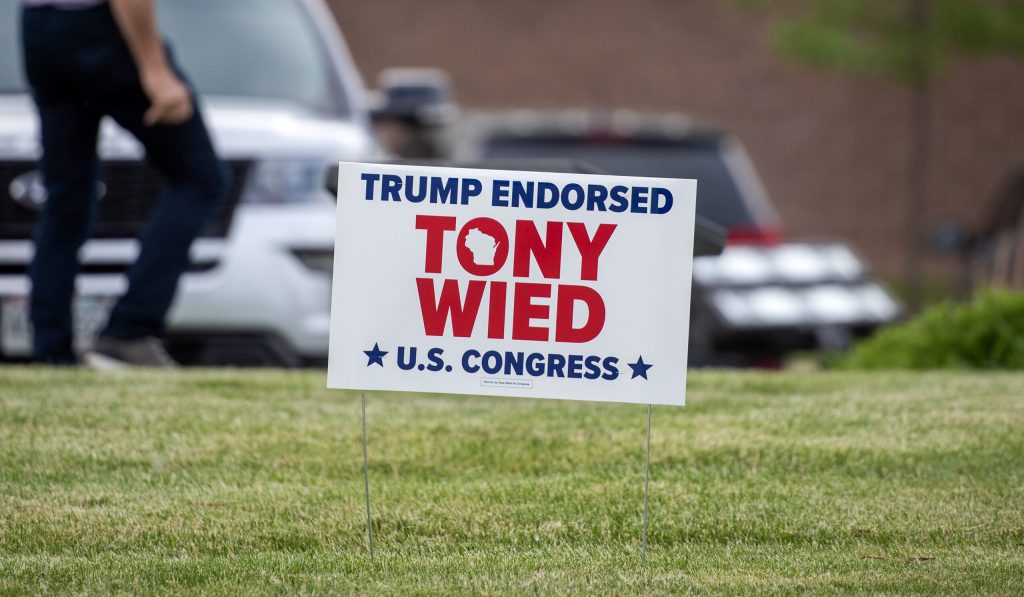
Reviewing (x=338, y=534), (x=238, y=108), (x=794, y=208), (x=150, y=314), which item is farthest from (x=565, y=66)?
(x=338, y=534)

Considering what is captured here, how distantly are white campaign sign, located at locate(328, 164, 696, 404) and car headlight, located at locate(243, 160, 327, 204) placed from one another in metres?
3.36

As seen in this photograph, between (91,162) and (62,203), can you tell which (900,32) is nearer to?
(91,162)

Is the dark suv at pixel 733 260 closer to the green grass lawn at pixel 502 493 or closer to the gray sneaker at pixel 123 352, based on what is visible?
the gray sneaker at pixel 123 352

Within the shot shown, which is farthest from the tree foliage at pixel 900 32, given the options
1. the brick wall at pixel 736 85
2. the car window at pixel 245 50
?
the car window at pixel 245 50

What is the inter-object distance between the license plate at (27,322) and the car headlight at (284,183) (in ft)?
2.69

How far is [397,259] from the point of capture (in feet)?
11.6

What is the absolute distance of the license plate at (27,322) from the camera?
654 centimetres

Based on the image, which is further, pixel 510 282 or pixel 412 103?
pixel 412 103

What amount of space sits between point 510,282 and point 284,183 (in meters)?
3.51

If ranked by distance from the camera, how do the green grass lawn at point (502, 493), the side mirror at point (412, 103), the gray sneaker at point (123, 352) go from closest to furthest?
the green grass lawn at point (502, 493), the gray sneaker at point (123, 352), the side mirror at point (412, 103)

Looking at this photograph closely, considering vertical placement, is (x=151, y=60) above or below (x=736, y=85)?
below

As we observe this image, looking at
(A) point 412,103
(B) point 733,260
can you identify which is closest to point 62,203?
(A) point 412,103

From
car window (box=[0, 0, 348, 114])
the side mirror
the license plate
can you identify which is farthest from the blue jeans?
the side mirror

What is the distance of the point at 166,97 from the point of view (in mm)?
5652
